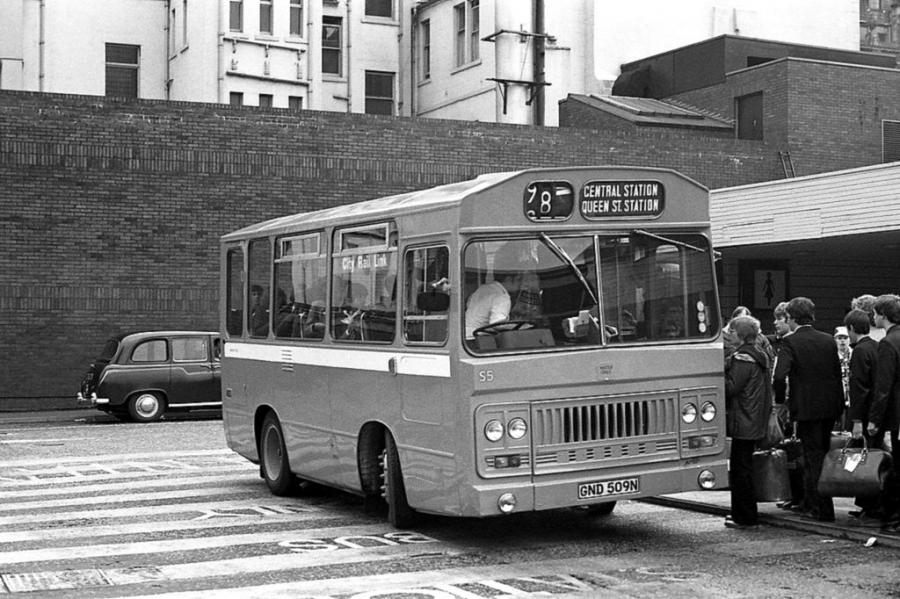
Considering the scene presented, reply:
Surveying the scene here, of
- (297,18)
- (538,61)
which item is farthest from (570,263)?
(297,18)

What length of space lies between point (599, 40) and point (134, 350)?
22276 millimetres

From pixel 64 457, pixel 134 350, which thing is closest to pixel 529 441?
pixel 64 457

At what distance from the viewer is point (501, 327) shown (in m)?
10.3

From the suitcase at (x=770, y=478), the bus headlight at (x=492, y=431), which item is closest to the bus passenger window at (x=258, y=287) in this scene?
the bus headlight at (x=492, y=431)

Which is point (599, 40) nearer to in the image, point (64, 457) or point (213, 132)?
point (213, 132)

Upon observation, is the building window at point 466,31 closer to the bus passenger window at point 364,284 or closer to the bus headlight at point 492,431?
the bus passenger window at point 364,284

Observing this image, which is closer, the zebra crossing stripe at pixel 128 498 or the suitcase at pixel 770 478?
the suitcase at pixel 770 478

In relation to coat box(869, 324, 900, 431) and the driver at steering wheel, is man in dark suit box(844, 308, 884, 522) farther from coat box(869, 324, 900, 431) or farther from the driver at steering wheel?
the driver at steering wheel

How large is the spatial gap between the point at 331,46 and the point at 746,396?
37.3 m

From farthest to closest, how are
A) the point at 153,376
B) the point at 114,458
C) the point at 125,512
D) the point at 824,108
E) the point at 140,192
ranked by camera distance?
the point at 824,108, the point at 140,192, the point at 153,376, the point at 114,458, the point at 125,512

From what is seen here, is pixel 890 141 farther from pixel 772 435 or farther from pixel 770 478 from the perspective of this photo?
pixel 770 478

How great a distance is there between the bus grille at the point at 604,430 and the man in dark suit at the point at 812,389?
1.20 metres

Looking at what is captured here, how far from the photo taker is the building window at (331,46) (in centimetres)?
4628

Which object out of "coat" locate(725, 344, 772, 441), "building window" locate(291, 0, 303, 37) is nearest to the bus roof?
"coat" locate(725, 344, 772, 441)
